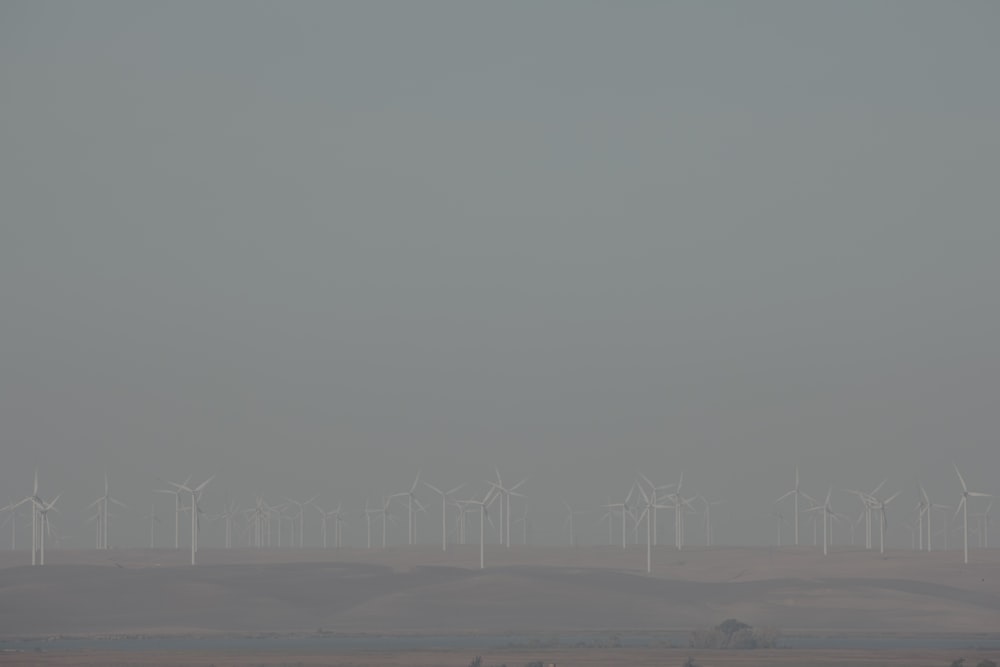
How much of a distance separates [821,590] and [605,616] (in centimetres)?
2099

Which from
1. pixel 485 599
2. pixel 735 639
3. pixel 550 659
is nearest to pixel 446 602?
pixel 485 599

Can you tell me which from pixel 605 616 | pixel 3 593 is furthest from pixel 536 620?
pixel 3 593

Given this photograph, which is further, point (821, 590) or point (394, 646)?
point (821, 590)

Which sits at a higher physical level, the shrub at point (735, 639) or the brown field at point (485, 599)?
the shrub at point (735, 639)

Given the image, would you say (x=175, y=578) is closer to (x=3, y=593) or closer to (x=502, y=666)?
(x=3, y=593)

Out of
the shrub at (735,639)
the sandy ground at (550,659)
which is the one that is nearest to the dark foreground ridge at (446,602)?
the shrub at (735,639)

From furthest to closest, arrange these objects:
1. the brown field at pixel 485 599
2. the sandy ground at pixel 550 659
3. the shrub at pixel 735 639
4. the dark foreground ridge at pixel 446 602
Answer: the dark foreground ridge at pixel 446 602, the brown field at pixel 485 599, the shrub at pixel 735 639, the sandy ground at pixel 550 659

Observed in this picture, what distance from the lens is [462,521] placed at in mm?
180625

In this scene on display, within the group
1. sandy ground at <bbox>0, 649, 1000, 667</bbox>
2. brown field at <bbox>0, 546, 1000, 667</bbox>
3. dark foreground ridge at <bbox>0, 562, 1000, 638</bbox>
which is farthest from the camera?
dark foreground ridge at <bbox>0, 562, 1000, 638</bbox>

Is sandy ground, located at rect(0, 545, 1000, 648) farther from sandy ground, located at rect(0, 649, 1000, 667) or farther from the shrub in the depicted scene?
sandy ground, located at rect(0, 649, 1000, 667)

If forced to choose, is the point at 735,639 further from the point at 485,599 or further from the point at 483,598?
the point at 483,598

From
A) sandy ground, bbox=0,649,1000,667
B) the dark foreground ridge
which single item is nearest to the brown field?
the dark foreground ridge

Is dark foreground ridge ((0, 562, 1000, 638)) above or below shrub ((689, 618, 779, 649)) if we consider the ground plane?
below

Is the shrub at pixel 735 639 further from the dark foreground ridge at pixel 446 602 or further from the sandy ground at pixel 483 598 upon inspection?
the sandy ground at pixel 483 598
